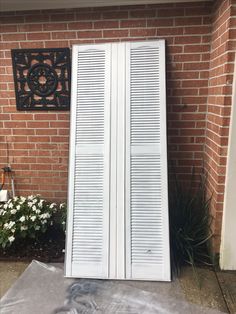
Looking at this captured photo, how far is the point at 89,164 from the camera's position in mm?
2447

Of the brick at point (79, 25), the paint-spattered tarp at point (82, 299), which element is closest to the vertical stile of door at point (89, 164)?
the paint-spattered tarp at point (82, 299)

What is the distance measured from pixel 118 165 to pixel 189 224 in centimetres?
88

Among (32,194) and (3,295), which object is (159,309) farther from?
(32,194)

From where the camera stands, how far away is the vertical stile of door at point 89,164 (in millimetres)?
2320

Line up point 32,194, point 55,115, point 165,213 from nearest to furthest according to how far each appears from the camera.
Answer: point 165,213
point 55,115
point 32,194

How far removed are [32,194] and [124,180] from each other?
3.96 ft

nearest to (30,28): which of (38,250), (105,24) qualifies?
(105,24)

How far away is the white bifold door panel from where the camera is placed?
2.29 m

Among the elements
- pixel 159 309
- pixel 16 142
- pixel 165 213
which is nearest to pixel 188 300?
pixel 159 309

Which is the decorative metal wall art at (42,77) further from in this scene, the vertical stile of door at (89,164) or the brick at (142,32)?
the brick at (142,32)

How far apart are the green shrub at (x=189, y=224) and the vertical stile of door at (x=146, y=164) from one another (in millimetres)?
270

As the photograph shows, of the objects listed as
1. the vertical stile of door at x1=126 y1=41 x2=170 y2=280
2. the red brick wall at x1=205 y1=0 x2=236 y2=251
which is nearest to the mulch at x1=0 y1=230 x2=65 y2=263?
the vertical stile of door at x1=126 y1=41 x2=170 y2=280

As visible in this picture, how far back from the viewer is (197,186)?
2.82m

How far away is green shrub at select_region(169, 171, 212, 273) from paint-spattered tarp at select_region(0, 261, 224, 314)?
424mm
